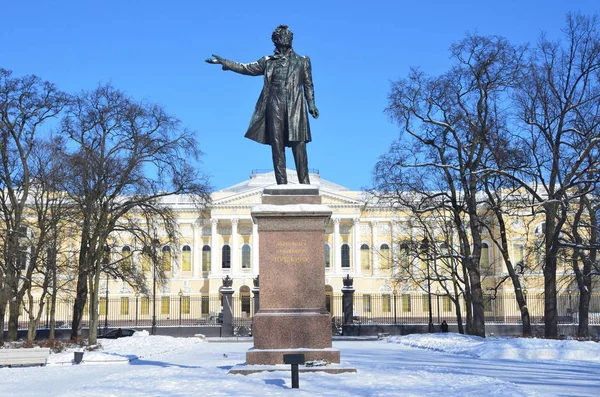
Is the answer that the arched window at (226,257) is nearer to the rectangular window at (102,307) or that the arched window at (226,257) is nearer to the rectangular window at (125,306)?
the rectangular window at (125,306)

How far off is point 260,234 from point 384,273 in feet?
201

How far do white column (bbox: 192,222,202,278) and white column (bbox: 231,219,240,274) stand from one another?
3.17m

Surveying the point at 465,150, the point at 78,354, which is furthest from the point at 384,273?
the point at 78,354

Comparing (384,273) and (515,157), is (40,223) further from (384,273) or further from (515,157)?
(384,273)

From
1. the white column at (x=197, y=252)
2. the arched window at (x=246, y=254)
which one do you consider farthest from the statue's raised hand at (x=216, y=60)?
the arched window at (x=246, y=254)

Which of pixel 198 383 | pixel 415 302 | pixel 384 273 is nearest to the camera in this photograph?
pixel 198 383

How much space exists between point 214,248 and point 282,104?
2409 inches

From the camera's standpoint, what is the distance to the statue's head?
14.0 metres

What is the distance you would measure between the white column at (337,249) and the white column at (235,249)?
960 centimetres

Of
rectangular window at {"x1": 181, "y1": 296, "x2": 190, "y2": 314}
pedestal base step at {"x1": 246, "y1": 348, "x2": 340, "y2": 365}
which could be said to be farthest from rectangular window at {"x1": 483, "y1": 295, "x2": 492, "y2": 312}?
rectangular window at {"x1": 181, "y1": 296, "x2": 190, "y2": 314}

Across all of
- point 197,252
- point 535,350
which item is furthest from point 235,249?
point 535,350

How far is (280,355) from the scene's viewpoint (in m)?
12.1

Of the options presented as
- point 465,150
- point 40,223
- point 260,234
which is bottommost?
point 260,234

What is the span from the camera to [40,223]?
27.9m
